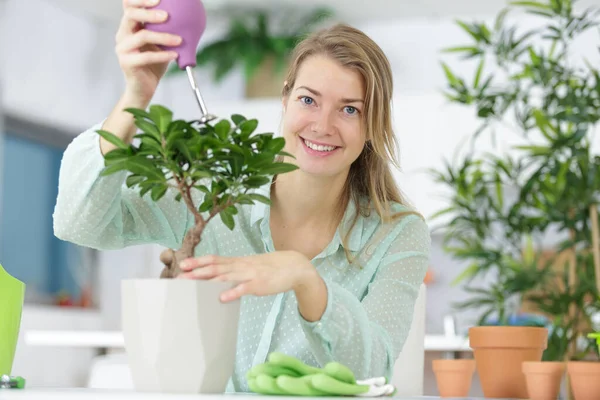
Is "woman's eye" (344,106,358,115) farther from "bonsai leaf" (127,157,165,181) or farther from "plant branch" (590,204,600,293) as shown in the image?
"plant branch" (590,204,600,293)

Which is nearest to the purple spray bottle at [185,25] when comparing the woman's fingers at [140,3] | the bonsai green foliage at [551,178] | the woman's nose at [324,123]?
the woman's fingers at [140,3]

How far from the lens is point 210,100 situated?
274 inches

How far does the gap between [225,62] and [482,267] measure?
3.68 m

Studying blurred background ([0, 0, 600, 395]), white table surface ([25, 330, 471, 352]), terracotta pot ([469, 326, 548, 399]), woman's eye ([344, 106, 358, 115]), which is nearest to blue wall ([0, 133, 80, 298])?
blurred background ([0, 0, 600, 395])

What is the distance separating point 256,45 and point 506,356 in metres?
5.72

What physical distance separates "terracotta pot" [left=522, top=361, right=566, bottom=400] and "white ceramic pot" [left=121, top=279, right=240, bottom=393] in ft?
1.63

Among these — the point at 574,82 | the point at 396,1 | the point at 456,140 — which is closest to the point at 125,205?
the point at 574,82

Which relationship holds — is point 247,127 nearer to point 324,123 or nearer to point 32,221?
point 324,123

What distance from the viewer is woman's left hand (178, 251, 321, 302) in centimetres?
98

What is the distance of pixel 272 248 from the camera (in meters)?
1.54

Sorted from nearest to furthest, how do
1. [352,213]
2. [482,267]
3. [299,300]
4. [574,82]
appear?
[299,300], [352,213], [574,82], [482,267]

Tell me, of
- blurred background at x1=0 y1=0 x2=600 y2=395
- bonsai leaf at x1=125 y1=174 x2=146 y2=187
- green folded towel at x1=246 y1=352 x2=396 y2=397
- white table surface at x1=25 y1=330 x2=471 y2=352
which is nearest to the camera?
green folded towel at x1=246 y1=352 x2=396 y2=397

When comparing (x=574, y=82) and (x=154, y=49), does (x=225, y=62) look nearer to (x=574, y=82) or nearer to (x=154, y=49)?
(x=574, y=82)

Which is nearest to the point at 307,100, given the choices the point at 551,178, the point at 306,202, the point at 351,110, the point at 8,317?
the point at 351,110
